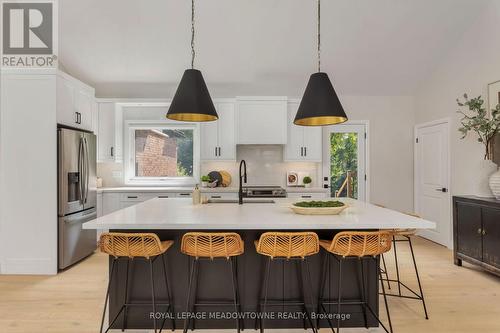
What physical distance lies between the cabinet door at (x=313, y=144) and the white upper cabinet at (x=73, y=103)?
134 inches

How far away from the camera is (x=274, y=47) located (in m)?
4.93

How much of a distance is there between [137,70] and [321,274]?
4.42 meters

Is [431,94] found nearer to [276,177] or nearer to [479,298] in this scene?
[276,177]

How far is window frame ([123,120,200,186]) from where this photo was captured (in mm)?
5633

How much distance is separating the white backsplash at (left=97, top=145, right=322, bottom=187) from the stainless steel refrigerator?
1271 mm

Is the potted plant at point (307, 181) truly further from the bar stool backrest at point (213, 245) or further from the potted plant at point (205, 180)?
the bar stool backrest at point (213, 245)

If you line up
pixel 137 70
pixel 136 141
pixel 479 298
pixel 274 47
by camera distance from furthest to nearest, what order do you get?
1. pixel 136 141
2. pixel 137 70
3. pixel 274 47
4. pixel 479 298

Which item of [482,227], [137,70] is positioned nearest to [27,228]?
[137,70]

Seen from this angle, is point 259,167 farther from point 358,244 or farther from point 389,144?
point 358,244

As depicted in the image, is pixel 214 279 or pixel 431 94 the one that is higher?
pixel 431 94

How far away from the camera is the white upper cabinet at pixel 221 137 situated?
5.40m

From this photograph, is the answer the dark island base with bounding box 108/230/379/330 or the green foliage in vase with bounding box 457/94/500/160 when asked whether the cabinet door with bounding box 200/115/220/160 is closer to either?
the dark island base with bounding box 108/230/379/330

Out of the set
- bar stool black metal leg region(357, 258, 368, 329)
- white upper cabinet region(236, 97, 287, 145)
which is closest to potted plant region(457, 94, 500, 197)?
bar stool black metal leg region(357, 258, 368, 329)

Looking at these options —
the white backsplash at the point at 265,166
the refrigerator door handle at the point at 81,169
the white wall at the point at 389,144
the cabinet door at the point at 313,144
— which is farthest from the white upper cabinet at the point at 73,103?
the white wall at the point at 389,144
